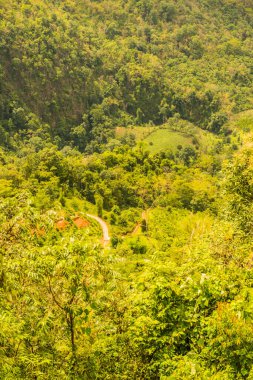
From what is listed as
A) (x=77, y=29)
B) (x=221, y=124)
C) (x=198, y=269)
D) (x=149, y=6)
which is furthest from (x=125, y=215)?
(x=149, y=6)

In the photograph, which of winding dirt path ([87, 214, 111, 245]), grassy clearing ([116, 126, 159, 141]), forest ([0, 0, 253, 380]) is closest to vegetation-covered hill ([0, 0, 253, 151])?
forest ([0, 0, 253, 380])

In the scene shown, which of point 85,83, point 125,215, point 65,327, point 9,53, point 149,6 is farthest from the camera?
point 149,6

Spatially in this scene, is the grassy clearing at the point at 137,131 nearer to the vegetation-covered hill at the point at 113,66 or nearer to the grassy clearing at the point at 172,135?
the grassy clearing at the point at 172,135

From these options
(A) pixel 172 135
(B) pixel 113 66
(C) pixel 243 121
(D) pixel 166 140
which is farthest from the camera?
(B) pixel 113 66

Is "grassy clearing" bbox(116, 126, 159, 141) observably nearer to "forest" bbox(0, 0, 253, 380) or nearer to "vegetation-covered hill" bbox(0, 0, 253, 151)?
"forest" bbox(0, 0, 253, 380)

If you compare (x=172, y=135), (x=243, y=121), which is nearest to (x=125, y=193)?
(x=172, y=135)

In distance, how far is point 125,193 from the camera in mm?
47312

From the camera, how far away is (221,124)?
108 m

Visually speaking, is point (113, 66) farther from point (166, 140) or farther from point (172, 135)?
point (166, 140)

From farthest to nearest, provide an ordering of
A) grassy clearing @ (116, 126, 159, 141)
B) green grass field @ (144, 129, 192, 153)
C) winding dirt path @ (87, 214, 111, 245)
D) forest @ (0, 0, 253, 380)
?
grassy clearing @ (116, 126, 159, 141)
green grass field @ (144, 129, 192, 153)
winding dirt path @ (87, 214, 111, 245)
forest @ (0, 0, 253, 380)

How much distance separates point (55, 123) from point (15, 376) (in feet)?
282

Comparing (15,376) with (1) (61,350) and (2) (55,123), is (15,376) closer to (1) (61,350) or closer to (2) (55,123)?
(1) (61,350)

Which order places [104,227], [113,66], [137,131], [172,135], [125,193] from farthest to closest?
[113,66] → [137,131] → [172,135] → [125,193] → [104,227]

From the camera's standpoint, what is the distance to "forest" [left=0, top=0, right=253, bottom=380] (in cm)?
744
